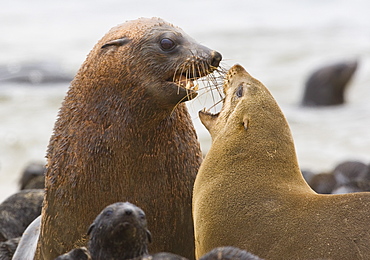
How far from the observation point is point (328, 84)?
66.3 feet

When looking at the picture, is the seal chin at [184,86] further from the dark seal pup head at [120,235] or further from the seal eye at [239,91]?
the dark seal pup head at [120,235]

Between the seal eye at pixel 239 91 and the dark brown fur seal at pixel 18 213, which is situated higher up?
the seal eye at pixel 239 91

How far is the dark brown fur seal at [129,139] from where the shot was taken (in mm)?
5367

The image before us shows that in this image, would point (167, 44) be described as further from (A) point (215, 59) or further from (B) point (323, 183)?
(B) point (323, 183)

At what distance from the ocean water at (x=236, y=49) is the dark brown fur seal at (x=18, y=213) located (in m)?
1.83

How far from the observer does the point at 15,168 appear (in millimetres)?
13320

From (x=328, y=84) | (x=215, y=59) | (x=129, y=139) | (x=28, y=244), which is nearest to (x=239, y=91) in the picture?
(x=215, y=59)

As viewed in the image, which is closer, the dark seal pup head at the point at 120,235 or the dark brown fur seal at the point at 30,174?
the dark seal pup head at the point at 120,235

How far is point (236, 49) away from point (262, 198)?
21.5 meters

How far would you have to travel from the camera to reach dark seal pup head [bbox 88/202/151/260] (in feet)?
14.4

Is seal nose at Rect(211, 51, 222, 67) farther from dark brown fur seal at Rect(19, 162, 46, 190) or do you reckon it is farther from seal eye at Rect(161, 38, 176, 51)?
dark brown fur seal at Rect(19, 162, 46, 190)

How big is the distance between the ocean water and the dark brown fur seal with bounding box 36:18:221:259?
801 millimetres

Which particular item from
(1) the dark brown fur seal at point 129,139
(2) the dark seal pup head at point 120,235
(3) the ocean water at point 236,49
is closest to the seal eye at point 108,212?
(2) the dark seal pup head at point 120,235

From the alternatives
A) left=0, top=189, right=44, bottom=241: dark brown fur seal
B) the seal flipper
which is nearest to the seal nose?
the seal flipper
